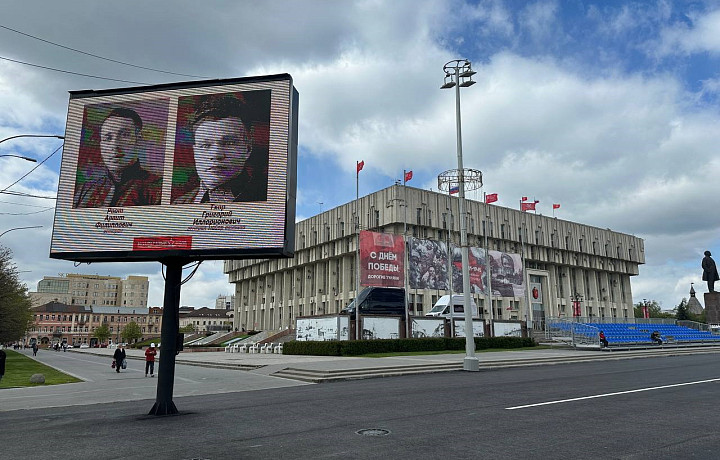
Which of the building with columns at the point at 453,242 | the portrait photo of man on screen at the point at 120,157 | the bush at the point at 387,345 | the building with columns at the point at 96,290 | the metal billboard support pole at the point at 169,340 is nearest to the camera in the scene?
the metal billboard support pole at the point at 169,340

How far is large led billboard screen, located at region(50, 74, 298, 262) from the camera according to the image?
12086mm

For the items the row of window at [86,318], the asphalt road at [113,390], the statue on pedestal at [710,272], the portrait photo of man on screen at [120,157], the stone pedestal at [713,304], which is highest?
the statue on pedestal at [710,272]

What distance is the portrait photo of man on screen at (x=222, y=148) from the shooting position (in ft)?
40.3

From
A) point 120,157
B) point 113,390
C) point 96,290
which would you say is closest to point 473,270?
point 113,390

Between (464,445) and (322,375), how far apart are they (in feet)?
43.9

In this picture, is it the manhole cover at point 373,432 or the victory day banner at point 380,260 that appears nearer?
the manhole cover at point 373,432

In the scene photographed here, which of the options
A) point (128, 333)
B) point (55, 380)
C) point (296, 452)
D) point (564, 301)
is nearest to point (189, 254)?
point (296, 452)

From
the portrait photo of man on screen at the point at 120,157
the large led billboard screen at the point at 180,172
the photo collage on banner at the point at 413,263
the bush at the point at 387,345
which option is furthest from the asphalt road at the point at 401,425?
the photo collage on banner at the point at 413,263

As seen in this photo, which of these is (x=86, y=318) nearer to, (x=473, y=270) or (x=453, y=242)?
(x=453, y=242)

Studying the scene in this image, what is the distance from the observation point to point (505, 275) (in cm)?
4281

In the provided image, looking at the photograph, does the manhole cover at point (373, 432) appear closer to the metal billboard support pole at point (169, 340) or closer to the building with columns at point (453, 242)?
the metal billboard support pole at point (169, 340)

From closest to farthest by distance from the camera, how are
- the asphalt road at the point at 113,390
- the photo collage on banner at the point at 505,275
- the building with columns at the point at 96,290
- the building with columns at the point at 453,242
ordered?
the asphalt road at the point at 113,390 < the photo collage on banner at the point at 505,275 < the building with columns at the point at 453,242 < the building with columns at the point at 96,290

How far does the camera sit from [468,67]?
23859mm

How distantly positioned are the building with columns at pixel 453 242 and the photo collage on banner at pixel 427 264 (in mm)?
21178
